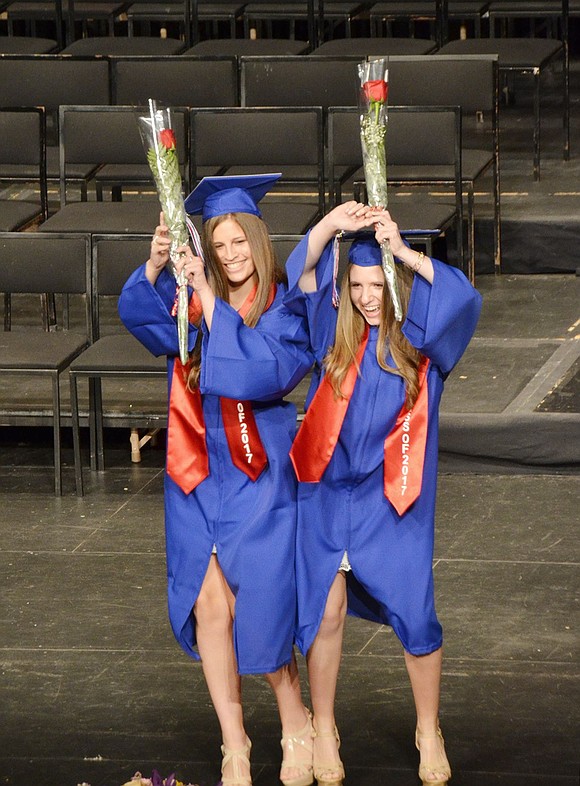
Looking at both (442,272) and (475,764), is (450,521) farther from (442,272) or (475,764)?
(442,272)

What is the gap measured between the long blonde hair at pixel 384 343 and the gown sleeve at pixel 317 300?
4 centimetres

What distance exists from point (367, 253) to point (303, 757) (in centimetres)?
122

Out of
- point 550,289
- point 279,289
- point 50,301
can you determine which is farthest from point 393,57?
point 279,289

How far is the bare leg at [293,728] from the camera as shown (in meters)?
3.78

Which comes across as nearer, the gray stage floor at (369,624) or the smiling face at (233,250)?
the smiling face at (233,250)

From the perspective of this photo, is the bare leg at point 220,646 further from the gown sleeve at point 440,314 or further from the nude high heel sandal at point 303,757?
the gown sleeve at point 440,314

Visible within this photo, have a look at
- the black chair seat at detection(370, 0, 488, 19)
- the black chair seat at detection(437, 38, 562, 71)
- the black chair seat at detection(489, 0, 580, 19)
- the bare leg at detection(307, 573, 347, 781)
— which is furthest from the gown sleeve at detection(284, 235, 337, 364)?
the black chair seat at detection(370, 0, 488, 19)

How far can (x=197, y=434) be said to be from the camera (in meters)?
3.71

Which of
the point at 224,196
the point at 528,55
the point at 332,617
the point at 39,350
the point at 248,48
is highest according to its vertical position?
the point at 248,48

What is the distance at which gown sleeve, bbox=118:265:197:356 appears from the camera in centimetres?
369

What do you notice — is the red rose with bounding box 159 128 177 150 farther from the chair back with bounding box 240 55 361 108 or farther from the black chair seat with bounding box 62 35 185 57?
the black chair seat with bounding box 62 35 185 57

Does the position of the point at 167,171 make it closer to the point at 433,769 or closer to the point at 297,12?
the point at 433,769

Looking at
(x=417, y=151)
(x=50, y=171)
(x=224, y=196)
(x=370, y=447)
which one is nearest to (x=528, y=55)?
(x=417, y=151)

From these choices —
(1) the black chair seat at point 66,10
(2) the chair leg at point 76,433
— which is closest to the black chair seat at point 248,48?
(1) the black chair seat at point 66,10
